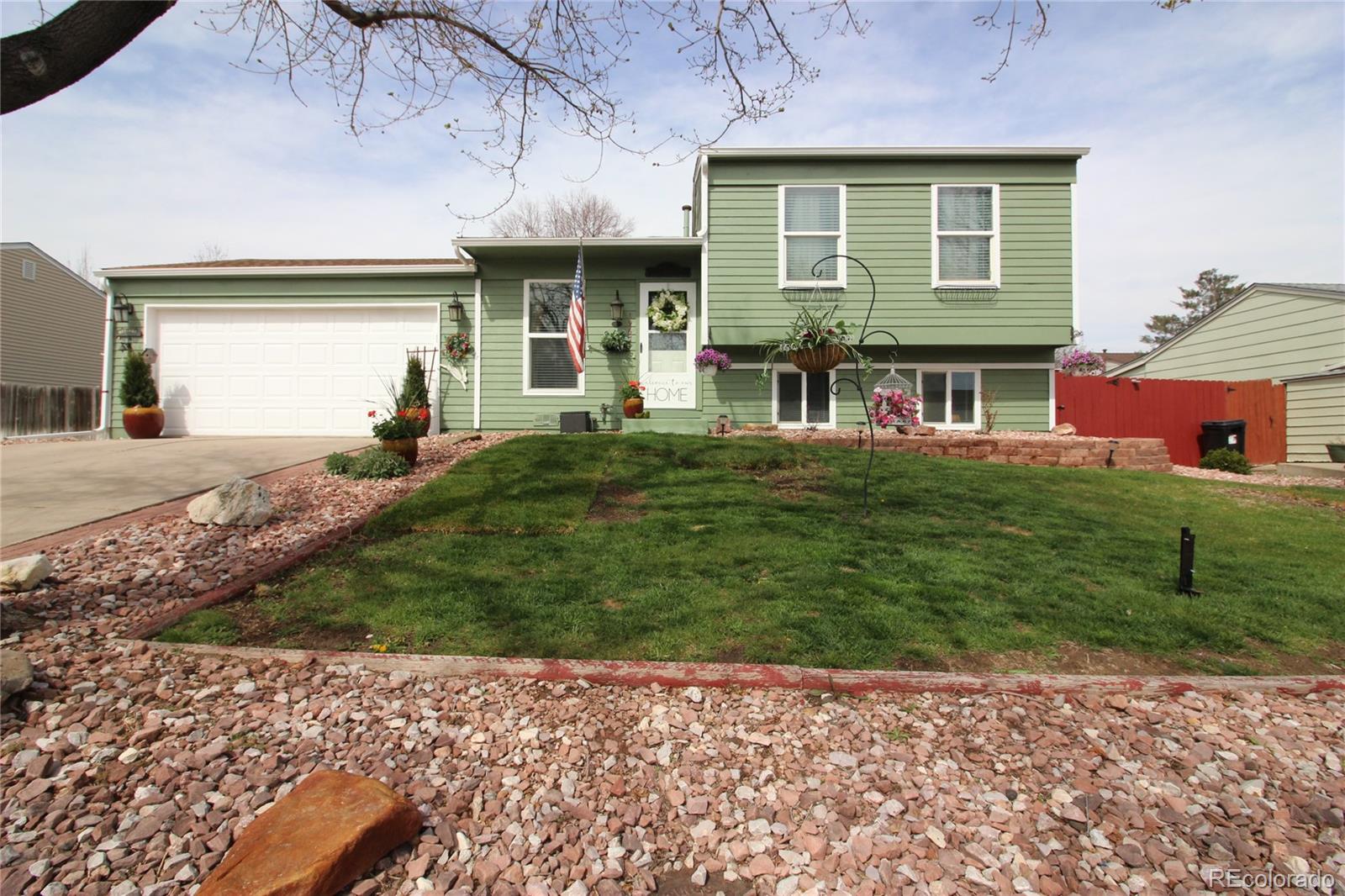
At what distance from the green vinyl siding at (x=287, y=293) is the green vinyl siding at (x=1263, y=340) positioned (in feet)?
55.0

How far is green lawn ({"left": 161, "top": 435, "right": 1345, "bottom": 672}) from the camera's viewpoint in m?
3.41

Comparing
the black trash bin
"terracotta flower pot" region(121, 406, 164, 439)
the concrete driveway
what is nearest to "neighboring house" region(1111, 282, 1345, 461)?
the black trash bin

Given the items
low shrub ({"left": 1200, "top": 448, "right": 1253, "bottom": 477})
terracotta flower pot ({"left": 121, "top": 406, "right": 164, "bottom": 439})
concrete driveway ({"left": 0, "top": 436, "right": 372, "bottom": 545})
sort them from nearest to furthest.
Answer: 1. concrete driveway ({"left": 0, "top": 436, "right": 372, "bottom": 545})
2. terracotta flower pot ({"left": 121, "top": 406, "right": 164, "bottom": 439})
3. low shrub ({"left": 1200, "top": 448, "right": 1253, "bottom": 477})

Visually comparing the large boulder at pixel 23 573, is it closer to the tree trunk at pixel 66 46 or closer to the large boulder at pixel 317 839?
the tree trunk at pixel 66 46

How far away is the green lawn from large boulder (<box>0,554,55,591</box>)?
42.7 inches

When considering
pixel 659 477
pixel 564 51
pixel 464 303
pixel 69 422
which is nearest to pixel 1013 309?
pixel 659 477

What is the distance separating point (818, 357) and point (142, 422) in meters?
11.2

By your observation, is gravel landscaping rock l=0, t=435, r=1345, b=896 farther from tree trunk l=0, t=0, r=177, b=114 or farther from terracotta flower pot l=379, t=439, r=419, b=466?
terracotta flower pot l=379, t=439, r=419, b=466

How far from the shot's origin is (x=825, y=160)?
35.2 feet

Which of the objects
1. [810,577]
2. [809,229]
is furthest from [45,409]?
[810,577]

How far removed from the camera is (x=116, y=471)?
24.2 feet

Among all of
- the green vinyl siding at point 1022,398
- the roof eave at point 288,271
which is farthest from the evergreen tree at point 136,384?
the green vinyl siding at point 1022,398

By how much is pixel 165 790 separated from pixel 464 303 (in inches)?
392

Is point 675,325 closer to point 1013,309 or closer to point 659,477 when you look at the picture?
point 659,477
